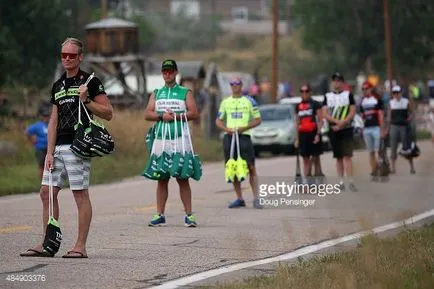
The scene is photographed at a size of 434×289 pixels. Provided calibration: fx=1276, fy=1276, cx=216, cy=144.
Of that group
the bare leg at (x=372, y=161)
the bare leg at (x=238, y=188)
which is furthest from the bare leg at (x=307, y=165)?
the bare leg at (x=238, y=188)

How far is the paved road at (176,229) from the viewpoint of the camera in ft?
37.2

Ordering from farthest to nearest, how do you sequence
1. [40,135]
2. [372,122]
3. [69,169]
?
[372,122]
[40,135]
[69,169]

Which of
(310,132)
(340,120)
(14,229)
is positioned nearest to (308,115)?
(310,132)

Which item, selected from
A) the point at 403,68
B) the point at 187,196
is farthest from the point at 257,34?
the point at 187,196

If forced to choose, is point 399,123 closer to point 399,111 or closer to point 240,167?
point 399,111

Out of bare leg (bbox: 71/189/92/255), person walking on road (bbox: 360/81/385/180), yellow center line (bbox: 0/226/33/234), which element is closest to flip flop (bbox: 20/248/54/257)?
bare leg (bbox: 71/189/92/255)

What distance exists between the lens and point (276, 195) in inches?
766

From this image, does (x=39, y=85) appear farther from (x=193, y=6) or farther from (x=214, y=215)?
(x=193, y=6)

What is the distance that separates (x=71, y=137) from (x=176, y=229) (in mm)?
3462

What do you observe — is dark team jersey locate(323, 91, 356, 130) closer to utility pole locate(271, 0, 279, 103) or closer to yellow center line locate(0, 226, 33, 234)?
yellow center line locate(0, 226, 33, 234)

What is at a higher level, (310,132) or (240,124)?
(240,124)

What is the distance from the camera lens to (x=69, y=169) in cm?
1207

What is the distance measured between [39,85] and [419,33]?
1791cm

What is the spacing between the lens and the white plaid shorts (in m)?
12.1
